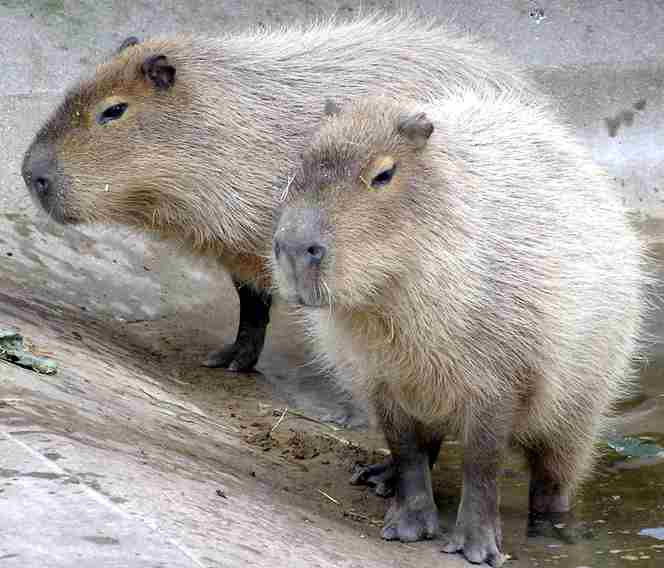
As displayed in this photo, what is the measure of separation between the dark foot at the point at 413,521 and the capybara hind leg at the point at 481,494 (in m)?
0.13

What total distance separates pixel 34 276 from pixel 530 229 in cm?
334

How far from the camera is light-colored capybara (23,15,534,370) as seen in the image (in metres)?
5.67

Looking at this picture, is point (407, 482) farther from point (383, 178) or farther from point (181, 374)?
point (181, 374)

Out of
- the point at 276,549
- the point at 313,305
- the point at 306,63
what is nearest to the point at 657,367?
the point at 306,63

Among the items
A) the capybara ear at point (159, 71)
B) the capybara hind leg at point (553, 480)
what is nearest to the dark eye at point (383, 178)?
the capybara hind leg at point (553, 480)

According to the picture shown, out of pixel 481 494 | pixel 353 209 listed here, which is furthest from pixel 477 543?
pixel 353 209

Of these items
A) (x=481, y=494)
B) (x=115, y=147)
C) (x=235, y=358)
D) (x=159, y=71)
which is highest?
(x=159, y=71)

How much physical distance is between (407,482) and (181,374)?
6.60 ft

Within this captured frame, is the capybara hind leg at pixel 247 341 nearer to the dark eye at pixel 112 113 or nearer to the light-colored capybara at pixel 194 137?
the light-colored capybara at pixel 194 137

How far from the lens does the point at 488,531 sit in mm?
4504

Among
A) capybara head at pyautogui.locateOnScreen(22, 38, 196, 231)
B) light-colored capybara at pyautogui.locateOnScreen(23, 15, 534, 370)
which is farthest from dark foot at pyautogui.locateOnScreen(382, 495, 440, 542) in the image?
capybara head at pyautogui.locateOnScreen(22, 38, 196, 231)

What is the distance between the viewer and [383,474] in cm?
527

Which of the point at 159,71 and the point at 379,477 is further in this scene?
the point at 159,71

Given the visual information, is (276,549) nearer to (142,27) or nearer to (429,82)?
(429,82)
